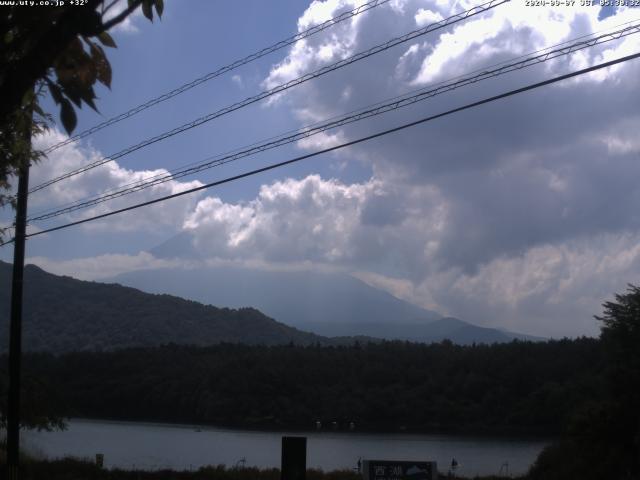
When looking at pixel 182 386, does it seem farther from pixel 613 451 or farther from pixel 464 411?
pixel 613 451

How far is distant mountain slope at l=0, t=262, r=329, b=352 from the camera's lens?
106 metres

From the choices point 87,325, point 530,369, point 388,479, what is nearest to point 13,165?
point 388,479

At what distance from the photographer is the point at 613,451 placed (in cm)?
1944

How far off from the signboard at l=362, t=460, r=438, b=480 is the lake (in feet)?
65.9

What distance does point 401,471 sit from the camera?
12.2 metres

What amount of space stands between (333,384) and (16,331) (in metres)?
42.8

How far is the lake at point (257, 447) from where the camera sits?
35.3 m

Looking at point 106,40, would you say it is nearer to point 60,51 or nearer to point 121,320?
point 60,51

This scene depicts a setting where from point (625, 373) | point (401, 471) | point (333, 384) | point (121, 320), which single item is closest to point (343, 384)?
point (333, 384)

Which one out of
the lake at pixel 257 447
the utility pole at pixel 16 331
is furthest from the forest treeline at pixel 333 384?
the utility pole at pixel 16 331

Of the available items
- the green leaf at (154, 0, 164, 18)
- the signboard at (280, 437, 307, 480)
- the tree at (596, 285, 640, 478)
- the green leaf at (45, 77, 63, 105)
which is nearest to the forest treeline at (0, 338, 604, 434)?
the tree at (596, 285, 640, 478)

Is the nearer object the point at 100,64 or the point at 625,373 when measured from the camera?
the point at 100,64

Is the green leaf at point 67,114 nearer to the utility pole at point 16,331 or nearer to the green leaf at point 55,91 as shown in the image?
the green leaf at point 55,91

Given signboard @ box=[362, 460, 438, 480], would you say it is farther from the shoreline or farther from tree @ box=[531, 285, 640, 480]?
the shoreline
